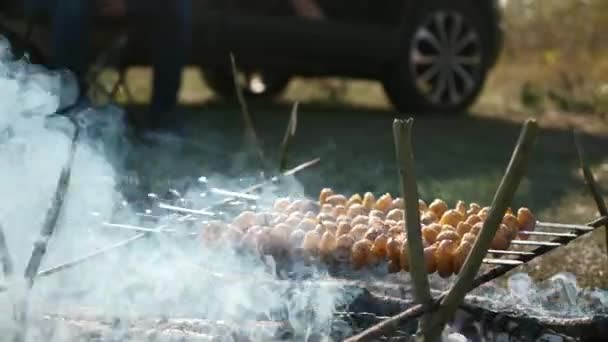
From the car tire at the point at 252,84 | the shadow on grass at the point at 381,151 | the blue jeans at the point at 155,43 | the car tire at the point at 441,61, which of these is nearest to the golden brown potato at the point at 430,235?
the shadow on grass at the point at 381,151

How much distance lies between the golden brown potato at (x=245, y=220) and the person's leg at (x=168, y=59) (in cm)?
265

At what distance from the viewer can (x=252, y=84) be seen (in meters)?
8.80

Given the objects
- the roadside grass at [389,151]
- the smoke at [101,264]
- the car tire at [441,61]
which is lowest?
the smoke at [101,264]

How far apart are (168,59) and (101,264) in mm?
2915

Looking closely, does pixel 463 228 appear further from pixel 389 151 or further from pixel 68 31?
pixel 389 151

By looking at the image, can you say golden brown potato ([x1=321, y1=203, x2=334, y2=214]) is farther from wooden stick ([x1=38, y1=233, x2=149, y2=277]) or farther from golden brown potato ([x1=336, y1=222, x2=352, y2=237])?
wooden stick ([x1=38, y1=233, x2=149, y2=277])

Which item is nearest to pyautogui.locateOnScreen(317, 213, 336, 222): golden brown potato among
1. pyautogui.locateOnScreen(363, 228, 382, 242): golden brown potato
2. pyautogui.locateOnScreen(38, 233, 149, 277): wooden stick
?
pyautogui.locateOnScreen(363, 228, 382, 242): golden brown potato

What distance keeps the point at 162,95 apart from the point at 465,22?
314cm

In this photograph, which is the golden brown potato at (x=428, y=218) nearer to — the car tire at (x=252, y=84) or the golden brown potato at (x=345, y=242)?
the golden brown potato at (x=345, y=242)

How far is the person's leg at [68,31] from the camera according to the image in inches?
193

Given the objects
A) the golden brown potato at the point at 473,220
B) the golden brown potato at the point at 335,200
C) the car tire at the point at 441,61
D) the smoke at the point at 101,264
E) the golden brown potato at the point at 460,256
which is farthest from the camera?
the car tire at the point at 441,61

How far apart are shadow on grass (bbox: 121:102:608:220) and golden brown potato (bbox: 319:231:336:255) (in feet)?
5.74

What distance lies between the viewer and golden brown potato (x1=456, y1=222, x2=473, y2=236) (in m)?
2.60

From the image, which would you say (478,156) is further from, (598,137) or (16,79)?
(16,79)
